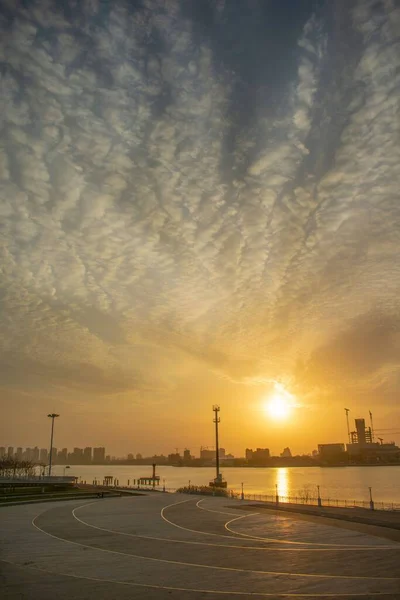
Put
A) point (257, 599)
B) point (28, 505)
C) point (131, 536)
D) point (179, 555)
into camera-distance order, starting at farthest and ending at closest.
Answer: point (28, 505)
point (131, 536)
point (179, 555)
point (257, 599)

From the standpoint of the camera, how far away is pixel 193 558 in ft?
81.1

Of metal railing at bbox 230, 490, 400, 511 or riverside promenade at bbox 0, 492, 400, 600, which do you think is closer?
riverside promenade at bbox 0, 492, 400, 600

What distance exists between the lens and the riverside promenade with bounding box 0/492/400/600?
18.7 m

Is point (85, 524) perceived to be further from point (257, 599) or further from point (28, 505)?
point (257, 599)

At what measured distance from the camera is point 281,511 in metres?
45.6

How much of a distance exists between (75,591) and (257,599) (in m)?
7.64

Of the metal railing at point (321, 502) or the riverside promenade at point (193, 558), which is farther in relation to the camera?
the metal railing at point (321, 502)

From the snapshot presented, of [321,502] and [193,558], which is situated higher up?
[193,558]

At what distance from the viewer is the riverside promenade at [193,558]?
61.3 ft

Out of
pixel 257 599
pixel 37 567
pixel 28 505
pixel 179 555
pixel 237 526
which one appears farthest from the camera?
pixel 28 505

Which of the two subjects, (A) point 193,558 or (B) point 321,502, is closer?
(A) point 193,558

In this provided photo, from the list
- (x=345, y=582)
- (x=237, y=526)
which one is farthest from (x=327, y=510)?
(x=345, y=582)

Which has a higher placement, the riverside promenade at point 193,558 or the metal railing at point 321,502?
the riverside promenade at point 193,558

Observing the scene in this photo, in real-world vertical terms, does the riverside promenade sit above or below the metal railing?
above
